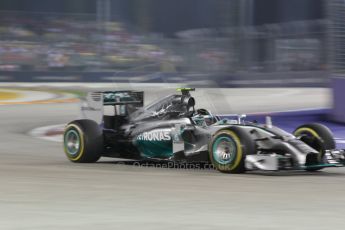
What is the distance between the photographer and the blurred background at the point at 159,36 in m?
24.2

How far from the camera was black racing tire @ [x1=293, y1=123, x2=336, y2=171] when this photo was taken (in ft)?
28.7

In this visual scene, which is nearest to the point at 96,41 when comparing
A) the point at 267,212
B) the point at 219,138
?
the point at 219,138

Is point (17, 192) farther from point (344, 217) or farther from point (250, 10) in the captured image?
point (250, 10)

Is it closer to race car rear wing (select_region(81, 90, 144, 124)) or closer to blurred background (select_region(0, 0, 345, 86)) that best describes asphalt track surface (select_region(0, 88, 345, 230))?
race car rear wing (select_region(81, 90, 144, 124))

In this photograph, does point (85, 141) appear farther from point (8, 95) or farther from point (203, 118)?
point (8, 95)

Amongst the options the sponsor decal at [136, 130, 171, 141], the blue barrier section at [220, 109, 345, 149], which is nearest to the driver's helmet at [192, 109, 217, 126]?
the sponsor decal at [136, 130, 171, 141]

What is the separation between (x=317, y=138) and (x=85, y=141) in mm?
2806

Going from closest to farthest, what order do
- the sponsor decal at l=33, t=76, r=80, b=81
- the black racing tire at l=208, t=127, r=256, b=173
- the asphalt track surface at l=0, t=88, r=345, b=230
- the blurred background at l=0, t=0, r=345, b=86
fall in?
1. the asphalt track surface at l=0, t=88, r=345, b=230
2. the black racing tire at l=208, t=127, r=256, b=173
3. the blurred background at l=0, t=0, r=345, b=86
4. the sponsor decal at l=33, t=76, r=80, b=81

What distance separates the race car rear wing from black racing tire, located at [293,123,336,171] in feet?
7.52

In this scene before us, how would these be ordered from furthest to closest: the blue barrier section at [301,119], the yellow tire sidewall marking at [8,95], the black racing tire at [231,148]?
the yellow tire sidewall marking at [8,95]
the blue barrier section at [301,119]
the black racing tire at [231,148]

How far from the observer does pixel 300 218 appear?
5.52 meters

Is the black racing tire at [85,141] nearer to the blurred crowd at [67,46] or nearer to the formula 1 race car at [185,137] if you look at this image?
the formula 1 race car at [185,137]

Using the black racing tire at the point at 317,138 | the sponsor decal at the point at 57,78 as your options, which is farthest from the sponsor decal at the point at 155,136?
the sponsor decal at the point at 57,78

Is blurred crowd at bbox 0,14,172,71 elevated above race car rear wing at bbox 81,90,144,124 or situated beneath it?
elevated above
